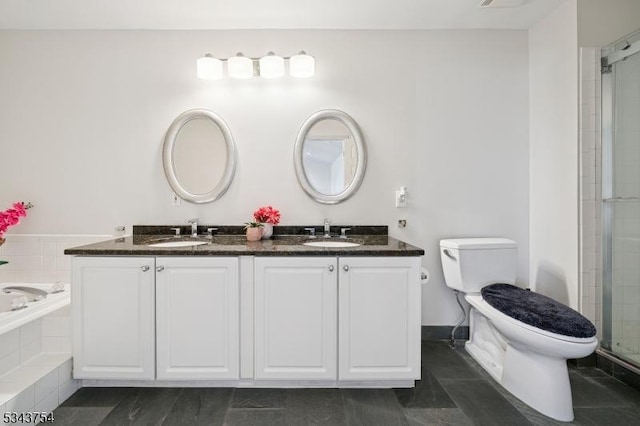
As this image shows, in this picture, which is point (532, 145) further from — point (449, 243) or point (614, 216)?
point (449, 243)

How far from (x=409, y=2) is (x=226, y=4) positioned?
3.83 ft

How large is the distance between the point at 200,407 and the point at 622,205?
2.66 m

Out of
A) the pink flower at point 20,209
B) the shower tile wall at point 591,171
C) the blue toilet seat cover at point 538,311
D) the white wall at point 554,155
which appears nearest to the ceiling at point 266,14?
the white wall at point 554,155

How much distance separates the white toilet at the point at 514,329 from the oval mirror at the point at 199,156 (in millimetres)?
1667

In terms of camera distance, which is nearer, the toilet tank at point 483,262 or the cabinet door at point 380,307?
the cabinet door at point 380,307

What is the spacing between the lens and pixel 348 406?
1.86m

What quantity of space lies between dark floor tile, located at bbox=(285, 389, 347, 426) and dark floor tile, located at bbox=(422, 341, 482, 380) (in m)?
0.66

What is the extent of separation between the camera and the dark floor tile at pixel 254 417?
67.7 inches

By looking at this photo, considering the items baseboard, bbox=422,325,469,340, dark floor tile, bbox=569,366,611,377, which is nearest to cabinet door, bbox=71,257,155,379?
baseboard, bbox=422,325,469,340

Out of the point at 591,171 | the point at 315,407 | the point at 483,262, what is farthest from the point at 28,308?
the point at 591,171

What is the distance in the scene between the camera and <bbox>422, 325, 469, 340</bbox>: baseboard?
2.66 m

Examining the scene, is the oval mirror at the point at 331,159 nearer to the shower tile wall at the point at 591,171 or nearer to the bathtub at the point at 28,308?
the shower tile wall at the point at 591,171

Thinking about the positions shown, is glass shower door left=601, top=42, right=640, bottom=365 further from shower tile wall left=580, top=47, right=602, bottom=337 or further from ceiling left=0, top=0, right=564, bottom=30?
ceiling left=0, top=0, right=564, bottom=30

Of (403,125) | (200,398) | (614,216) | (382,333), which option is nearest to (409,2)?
(403,125)
